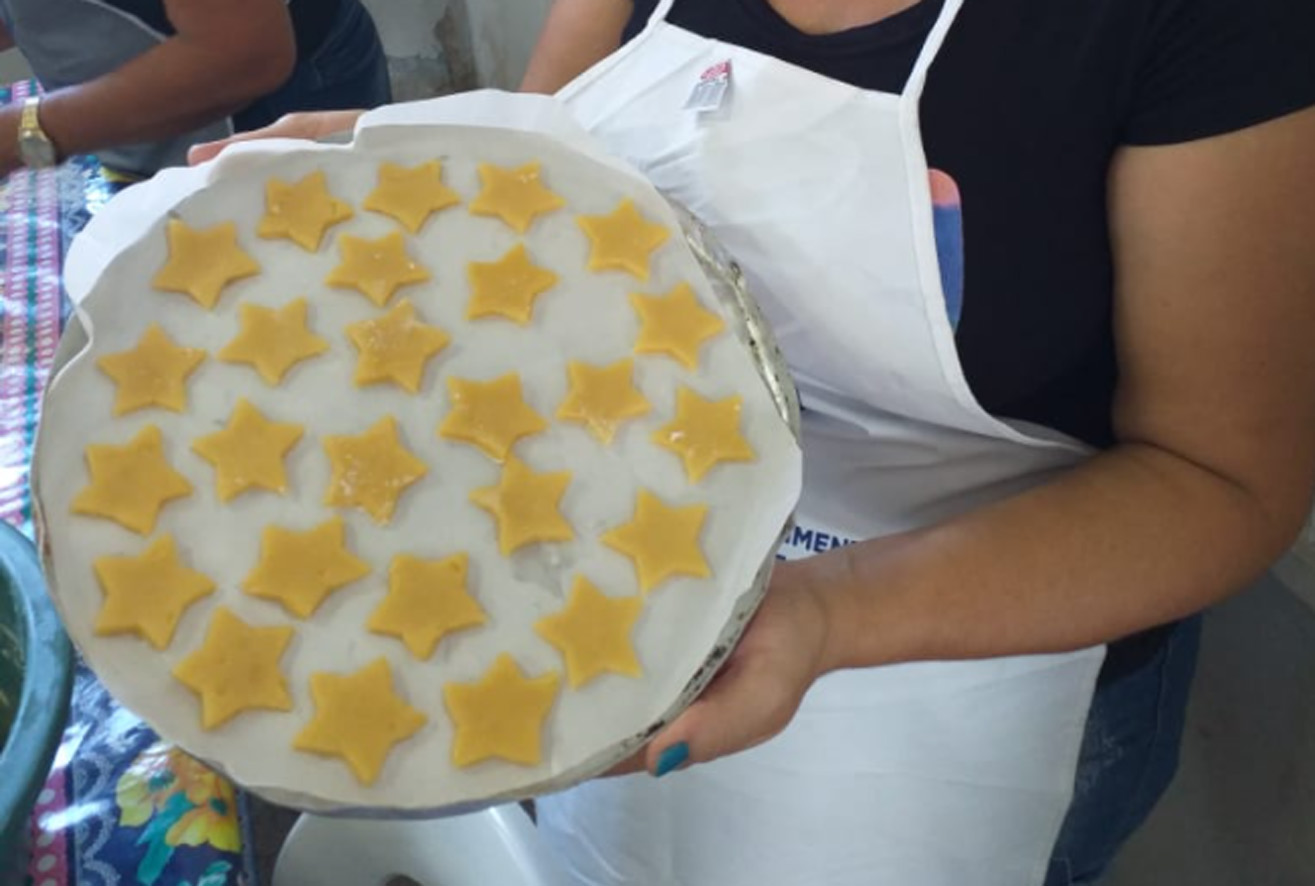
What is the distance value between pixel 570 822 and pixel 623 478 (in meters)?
0.33

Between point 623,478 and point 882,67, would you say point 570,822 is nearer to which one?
point 623,478

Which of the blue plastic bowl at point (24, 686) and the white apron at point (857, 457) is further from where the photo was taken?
the white apron at point (857, 457)

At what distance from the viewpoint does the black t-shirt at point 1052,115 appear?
48 cm

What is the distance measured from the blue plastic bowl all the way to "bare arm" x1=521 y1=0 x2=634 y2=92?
48 cm

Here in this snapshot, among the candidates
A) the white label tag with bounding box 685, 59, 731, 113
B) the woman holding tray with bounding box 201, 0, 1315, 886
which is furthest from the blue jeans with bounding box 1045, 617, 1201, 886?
the white label tag with bounding box 685, 59, 731, 113

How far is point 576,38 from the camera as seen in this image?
2.59 feet

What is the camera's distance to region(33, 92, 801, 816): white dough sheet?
478mm

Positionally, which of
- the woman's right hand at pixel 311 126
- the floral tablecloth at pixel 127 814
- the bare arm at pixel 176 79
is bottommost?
the floral tablecloth at pixel 127 814

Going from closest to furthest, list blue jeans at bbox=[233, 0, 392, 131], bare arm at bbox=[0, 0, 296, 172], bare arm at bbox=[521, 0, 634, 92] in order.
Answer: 1. bare arm at bbox=[521, 0, 634, 92]
2. bare arm at bbox=[0, 0, 296, 172]
3. blue jeans at bbox=[233, 0, 392, 131]

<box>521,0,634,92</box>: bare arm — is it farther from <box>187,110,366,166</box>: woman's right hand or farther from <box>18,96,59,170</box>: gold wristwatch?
<box>18,96,59,170</box>: gold wristwatch

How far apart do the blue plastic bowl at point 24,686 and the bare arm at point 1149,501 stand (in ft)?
1.06

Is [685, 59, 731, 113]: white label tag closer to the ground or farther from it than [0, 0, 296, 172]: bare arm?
farther from it

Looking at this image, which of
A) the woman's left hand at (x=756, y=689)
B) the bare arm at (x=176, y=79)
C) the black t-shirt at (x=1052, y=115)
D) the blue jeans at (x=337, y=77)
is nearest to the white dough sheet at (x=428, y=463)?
the woman's left hand at (x=756, y=689)

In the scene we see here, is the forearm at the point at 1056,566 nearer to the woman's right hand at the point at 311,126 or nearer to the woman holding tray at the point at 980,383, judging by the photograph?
the woman holding tray at the point at 980,383
